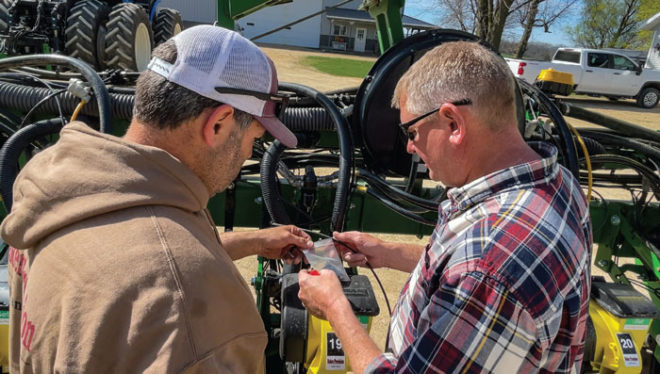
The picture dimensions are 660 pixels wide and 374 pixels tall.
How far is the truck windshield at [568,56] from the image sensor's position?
58.6 feet

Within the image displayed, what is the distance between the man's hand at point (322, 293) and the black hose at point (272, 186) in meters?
0.73

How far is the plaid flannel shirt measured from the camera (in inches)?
46.9

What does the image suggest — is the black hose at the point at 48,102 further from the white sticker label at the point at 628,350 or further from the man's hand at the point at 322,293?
the white sticker label at the point at 628,350

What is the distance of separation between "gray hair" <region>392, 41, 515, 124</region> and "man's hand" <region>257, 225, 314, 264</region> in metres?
1.02

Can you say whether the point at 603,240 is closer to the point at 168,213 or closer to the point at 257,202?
the point at 257,202

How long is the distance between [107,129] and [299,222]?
120cm

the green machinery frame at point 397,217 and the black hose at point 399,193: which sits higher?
the black hose at point 399,193

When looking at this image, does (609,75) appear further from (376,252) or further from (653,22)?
(376,252)

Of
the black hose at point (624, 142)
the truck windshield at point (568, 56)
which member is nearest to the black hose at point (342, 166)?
the black hose at point (624, 142)

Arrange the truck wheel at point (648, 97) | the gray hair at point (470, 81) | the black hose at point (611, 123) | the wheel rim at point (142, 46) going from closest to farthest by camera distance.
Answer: the gray hair at point (470, 81), the black hose at point (611, 123), the wheel rim at point (142, 46), the truck wheel at point (648, 97)

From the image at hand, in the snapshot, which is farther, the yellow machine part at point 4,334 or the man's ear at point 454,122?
the yellow machine part at point 4,334

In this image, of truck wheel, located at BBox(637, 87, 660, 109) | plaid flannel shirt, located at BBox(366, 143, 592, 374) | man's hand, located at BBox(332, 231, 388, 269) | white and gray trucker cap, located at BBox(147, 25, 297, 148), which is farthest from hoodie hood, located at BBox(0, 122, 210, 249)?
truck wheel, located at BBox(637, 87, 660, 109)

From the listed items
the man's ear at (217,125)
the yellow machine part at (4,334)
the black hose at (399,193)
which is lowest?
the yellow machine part at (4,334)

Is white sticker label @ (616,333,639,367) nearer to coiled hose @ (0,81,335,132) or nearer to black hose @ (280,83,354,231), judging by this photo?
black hose @ (280,83,354,231)
